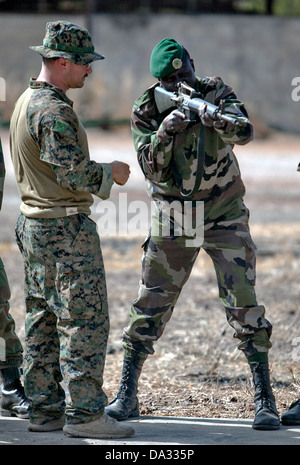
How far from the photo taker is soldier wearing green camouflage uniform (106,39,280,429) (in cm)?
448

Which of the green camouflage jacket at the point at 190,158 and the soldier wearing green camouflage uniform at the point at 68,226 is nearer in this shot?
the soldier wearing green camouflage uniform at the point at 68,226

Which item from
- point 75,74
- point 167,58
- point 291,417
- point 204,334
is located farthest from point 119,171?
point 204,334

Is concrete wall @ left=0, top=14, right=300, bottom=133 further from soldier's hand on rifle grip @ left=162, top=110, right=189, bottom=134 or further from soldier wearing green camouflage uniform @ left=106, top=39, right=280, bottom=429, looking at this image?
soldier's hand on rifle grip @ left=162, top=110, right=189, bottom=134

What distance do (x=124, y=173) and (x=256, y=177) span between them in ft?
39.0

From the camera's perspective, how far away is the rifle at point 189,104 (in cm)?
411

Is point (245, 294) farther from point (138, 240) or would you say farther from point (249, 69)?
point (249, 69)

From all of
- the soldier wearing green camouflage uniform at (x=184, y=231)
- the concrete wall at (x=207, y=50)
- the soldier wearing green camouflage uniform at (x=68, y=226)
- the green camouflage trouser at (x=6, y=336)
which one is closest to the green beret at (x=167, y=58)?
the soldier wearing green camouflage uniform at (x=184, y=231)

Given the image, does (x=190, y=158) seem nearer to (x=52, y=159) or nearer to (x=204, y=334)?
(x=52, y=159)

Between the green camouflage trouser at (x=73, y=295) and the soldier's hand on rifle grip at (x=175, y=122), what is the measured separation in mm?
621

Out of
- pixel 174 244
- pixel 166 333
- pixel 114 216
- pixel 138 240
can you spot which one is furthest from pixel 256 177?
pixel 174 244

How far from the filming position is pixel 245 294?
4.51 m

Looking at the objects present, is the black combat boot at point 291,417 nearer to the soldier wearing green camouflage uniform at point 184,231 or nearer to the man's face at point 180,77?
the soldier wearing green camouflage uniform at point 184,231

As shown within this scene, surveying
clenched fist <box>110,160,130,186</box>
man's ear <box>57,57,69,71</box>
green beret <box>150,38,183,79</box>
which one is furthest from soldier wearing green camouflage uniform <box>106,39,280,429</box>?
man's ear <box>57,57,69,71</box>

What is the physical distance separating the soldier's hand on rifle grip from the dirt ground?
1615 millimetres
